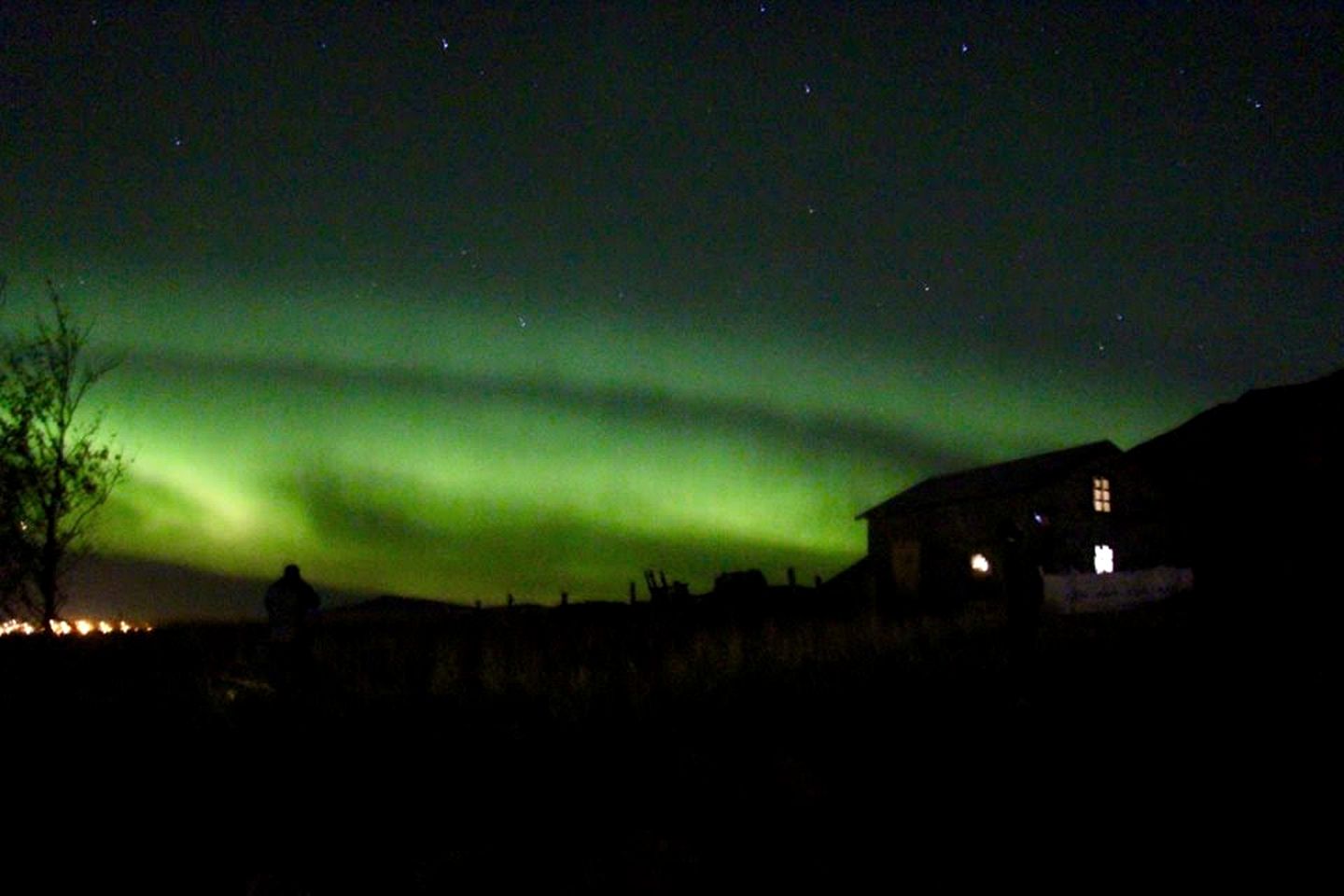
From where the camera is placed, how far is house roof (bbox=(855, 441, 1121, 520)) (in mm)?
38594

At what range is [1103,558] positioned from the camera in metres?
38.3

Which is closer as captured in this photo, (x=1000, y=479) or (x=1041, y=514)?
(x=1041, y=514)

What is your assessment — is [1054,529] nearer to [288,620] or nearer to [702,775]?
[288,620]

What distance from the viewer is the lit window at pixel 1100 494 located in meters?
38.8

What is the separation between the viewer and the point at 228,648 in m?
21.8

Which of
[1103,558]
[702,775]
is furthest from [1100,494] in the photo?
[702,775]

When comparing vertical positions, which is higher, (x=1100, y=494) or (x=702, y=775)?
(x=1100, y=494)

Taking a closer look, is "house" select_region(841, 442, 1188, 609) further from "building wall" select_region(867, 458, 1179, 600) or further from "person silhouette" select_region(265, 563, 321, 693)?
"person silhouette" select_region(265, 563, 321, 693)

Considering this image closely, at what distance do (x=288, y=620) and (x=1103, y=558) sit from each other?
31.0 m

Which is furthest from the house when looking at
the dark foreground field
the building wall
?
the dark foreground field

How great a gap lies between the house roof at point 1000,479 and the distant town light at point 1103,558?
2785 mm

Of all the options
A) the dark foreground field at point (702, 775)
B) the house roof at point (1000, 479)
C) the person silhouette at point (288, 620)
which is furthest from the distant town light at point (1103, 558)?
the person silhouette at point (288, 620)

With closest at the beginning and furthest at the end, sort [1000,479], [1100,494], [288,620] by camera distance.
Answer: [288,620] < [1100,494] < [1000,479]

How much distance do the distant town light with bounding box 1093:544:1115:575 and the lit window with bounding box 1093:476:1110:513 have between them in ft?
4.21
